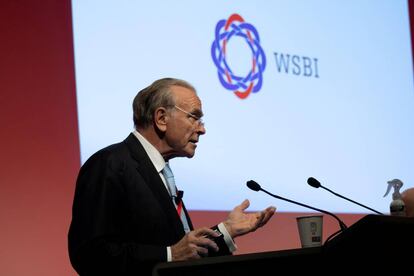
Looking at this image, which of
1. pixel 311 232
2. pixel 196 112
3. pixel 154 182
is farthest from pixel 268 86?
pixel 311 232

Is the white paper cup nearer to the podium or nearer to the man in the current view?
the man

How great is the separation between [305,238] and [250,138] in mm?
1508

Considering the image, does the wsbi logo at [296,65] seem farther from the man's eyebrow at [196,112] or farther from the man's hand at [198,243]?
the man's hand at [198,243]

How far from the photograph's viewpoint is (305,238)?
255cm

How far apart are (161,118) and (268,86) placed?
56.1 inches

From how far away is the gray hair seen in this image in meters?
2.86

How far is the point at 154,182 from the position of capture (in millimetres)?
2695

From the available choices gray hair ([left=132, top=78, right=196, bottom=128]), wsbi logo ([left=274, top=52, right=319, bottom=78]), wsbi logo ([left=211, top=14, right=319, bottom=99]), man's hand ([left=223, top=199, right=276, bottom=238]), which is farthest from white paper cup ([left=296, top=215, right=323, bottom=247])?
wsbi logo ([left=274, top=52, right=319, bottom=78])

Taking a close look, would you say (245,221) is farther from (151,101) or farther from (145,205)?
(151,101)

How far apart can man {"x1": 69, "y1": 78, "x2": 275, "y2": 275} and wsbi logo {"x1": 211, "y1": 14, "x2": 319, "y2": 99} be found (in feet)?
3.58

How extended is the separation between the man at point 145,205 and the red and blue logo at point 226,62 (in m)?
1.08

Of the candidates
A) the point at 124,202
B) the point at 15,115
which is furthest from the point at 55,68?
the point at 124,202

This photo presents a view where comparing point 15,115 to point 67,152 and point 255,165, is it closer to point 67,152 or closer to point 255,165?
point 67,152

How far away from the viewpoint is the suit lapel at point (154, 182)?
265cm
